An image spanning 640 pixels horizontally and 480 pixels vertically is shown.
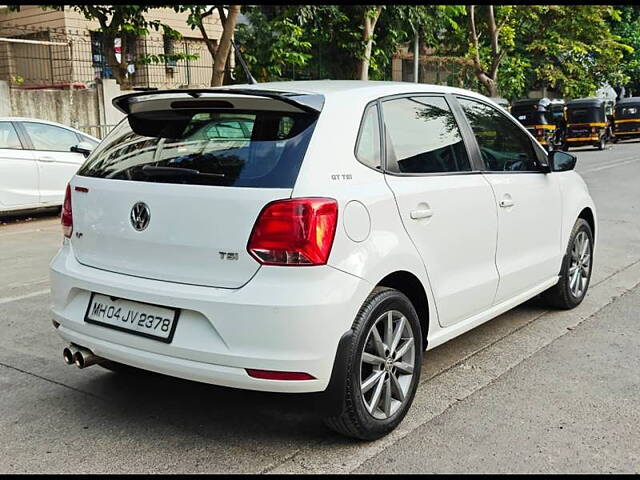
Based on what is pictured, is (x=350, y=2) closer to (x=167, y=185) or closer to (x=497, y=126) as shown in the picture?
(x=497, y=126)

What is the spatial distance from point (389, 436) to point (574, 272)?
285 centimetres

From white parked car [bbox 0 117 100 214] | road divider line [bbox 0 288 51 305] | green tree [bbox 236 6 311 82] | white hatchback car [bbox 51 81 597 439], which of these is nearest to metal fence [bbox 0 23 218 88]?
green tree [bbox 236 6 311 82]

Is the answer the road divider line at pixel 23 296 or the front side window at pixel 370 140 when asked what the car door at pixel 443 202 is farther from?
Answer: the road divider line at pixel 23 296

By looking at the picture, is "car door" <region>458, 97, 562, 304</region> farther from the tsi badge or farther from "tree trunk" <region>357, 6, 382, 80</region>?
"tree trunk" <region>357, 6, 382, 80</region>

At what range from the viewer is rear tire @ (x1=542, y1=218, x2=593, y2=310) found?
5.65m

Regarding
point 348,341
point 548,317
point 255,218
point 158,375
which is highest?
point 255,218

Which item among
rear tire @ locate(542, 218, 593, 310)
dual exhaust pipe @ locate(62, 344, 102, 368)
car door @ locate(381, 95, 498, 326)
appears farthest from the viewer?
rear tire @ locate(542, 218, 593, 310)

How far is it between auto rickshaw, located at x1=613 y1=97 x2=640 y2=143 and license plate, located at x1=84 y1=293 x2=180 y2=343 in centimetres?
3488

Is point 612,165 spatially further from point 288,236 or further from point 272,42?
point 288,236

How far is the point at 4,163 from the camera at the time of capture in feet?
35.1

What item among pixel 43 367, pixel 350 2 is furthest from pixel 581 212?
pixel 350 2

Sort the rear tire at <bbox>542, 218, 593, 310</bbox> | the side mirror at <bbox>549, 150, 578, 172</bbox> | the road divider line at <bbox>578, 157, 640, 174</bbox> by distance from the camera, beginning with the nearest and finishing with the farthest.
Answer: the side mirror at <bbox>549, 150, 578, 172</bbox>
the rear tire at <bbox>542, 218, 593, 310</bbox>
the road divider line at <bbox>578, 157, 640, 174</bbox>

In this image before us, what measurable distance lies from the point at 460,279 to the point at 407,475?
1299 mm

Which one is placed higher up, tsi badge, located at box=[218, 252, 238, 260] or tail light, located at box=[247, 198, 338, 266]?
tail light, located at box=[247, 198, 338, 266]
